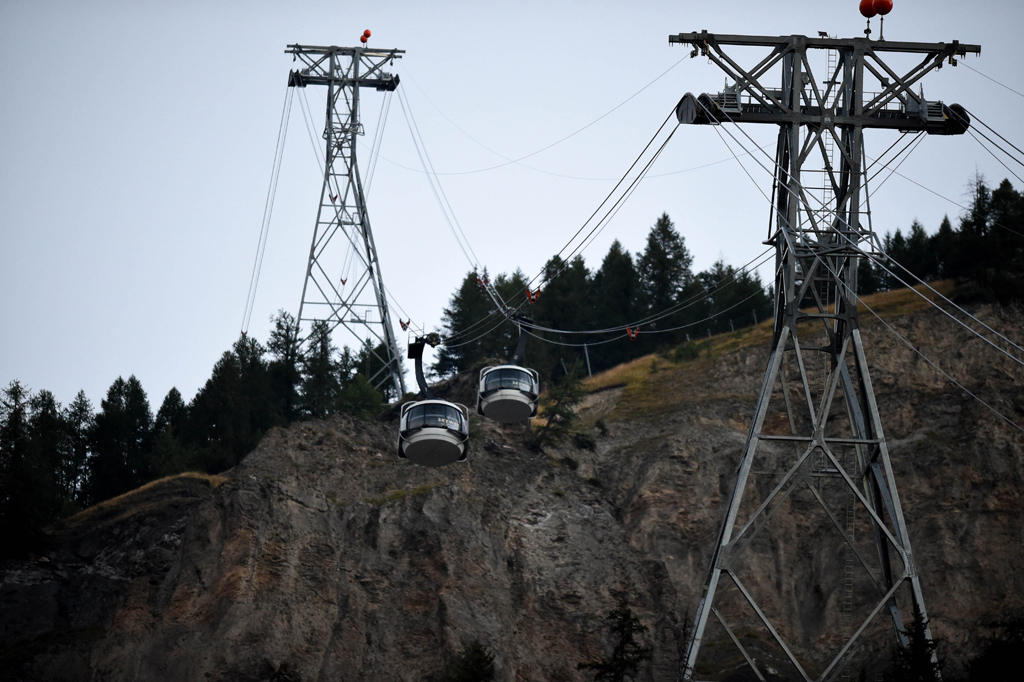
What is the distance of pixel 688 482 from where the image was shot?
52.7 meters

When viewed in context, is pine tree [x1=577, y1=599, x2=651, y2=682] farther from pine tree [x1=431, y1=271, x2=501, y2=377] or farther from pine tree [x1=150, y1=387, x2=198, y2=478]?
pine tree [x1=431, y1=271, x2=501, y2=377]

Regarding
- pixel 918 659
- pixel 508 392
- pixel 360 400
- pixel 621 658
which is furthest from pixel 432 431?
pixel 360 400

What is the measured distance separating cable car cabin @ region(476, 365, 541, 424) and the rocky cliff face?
7.98m

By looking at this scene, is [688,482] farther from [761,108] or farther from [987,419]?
[761,108]

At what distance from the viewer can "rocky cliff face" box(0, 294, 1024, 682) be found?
1656 inches

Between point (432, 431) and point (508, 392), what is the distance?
265cm

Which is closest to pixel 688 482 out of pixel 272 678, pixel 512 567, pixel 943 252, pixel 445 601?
pixel 512 567

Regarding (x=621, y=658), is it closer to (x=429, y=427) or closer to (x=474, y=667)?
(x=474, y=667)

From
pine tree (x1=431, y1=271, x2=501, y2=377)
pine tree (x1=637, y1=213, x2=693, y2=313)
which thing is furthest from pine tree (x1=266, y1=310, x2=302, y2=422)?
pine tree (x1=637, y1=213, x2=693, y2=313)

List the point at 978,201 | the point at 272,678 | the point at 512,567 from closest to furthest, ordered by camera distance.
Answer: the point at 272,678, the point at 512,567, the point at 978,201

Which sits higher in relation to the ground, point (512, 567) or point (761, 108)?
point (761, 108)

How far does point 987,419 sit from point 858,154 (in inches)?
796

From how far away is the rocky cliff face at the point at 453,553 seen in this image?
138ft

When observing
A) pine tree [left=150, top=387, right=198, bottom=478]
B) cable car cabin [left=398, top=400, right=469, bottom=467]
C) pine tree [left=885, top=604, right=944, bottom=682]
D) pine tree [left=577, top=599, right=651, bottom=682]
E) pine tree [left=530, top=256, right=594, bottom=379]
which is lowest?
pine tree [left=885, top=604, right=944, bottom=682]
